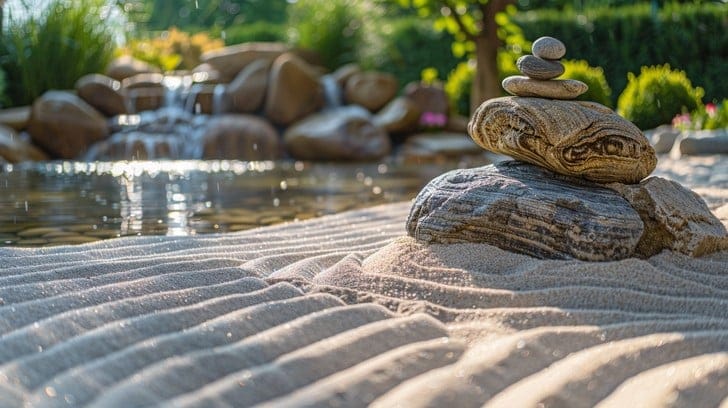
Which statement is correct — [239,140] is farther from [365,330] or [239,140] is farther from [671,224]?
[365,330]

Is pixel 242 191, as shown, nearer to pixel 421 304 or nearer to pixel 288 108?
pixel 421 304

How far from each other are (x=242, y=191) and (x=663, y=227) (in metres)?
5.00

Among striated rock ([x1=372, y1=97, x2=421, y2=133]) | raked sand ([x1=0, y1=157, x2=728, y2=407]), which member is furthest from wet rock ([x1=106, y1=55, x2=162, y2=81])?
raked sand ([x1=0, y1=157, x2=728, y2=407])

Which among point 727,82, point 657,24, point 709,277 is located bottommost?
point 709,277

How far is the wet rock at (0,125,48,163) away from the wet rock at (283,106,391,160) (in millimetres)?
3650

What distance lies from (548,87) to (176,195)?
444 centimetres

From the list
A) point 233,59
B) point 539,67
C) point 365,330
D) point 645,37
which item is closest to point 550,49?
point 539,67

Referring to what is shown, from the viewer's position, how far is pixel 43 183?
28.3 feet

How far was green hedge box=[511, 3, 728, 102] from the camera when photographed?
1411cm

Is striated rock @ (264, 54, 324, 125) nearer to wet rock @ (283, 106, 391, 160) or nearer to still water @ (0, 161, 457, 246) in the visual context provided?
wet rock @ (283, 106, 391, 160)

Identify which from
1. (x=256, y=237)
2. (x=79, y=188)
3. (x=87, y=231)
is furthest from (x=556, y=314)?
(x=79, y=188)

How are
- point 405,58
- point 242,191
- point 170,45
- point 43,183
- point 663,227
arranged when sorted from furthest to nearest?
point 170,45, point 405,58, point 43,183, point 242,191, point 663,227

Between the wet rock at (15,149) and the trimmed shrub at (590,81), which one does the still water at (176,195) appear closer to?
the wet rock at (15,149)

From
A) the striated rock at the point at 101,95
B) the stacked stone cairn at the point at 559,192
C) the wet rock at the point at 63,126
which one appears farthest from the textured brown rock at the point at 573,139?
the striated rock at the point at 101,95
